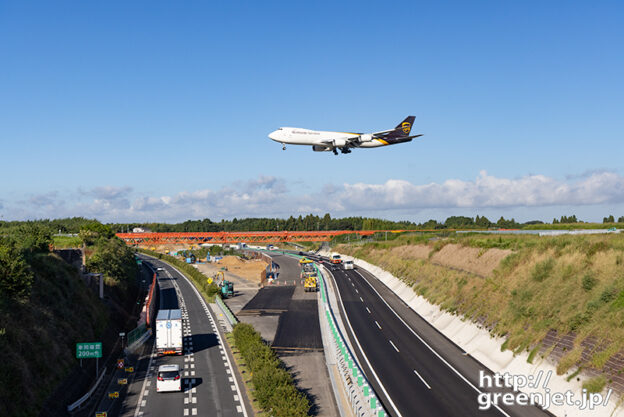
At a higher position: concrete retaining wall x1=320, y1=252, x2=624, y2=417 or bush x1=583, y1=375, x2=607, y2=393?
bush x1=583, y1=375, x2=607, y2=393

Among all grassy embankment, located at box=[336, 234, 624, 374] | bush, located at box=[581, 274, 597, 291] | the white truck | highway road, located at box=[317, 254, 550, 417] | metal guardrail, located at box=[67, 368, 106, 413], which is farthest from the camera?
the white truck

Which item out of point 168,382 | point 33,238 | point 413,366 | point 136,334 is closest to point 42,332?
point 168,382

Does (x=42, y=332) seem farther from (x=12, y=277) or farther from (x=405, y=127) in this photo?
(x=405, y=127)

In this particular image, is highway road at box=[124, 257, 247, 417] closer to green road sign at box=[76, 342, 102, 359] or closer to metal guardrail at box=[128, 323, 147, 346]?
green road sign at box=[76, 342, 102, 359]

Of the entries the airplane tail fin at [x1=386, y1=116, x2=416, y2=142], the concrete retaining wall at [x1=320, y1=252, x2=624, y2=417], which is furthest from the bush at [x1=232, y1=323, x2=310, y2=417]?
the airplane tail fin at [x1=386, y1=116, x2=416, y2=142]

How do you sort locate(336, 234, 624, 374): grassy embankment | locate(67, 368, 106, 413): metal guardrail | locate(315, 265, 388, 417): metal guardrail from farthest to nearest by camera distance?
locate(336, 234, 624, 374): grassy embankment, locate(67, 368, 106, 413): metal guardrail, locate(315, 265, 388, 417): metal guardrail

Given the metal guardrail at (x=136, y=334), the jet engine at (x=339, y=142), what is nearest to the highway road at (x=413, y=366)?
the jet engine at (x=339, y=142)
